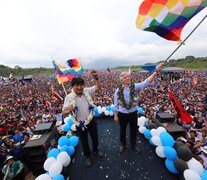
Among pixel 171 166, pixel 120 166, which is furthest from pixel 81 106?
pixel 171 166

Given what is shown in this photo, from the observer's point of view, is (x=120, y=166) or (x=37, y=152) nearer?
(x=120, y=166)

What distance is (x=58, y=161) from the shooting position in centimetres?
266

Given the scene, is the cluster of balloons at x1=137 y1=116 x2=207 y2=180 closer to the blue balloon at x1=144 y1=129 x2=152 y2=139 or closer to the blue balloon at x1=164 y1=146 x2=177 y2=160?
the blue balloon at x1=164 y1=146 x2=177 y2=160

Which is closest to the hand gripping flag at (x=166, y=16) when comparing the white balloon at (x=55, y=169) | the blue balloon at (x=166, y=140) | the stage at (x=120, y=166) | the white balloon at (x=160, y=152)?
the blue balloon at (x=166, y=140)

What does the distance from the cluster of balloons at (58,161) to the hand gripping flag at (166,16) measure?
2991 millimetres

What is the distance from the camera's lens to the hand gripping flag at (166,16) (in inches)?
97.8

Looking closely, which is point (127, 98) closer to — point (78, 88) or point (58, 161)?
point (78, 88)

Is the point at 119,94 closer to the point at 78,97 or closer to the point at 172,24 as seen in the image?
the point at 78,97

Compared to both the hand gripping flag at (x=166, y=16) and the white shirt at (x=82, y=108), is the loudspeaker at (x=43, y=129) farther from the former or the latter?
the hand gripping flag at (x=166, y=16)

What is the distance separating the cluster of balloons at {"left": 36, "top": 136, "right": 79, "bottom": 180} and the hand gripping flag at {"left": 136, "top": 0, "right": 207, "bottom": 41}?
299 cm

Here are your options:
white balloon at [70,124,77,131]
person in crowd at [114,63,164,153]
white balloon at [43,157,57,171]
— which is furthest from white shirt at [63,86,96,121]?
white balloon at [70,124,77,131]

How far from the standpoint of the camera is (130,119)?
2906 millimetres

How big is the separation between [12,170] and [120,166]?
3.67 metres

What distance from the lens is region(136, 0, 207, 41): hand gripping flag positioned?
2.48 meters
